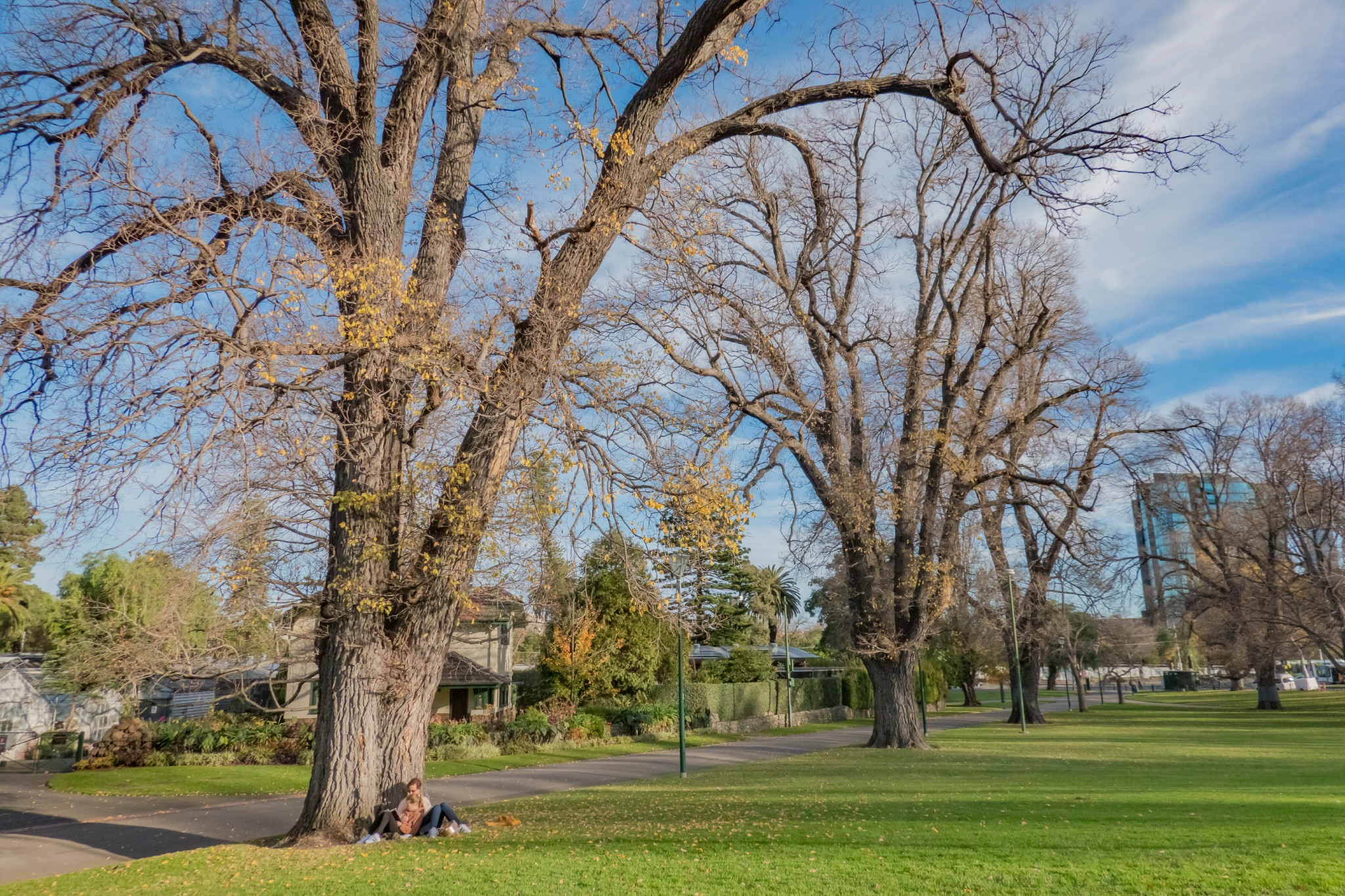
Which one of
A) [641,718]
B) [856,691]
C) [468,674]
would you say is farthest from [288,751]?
[856,691]

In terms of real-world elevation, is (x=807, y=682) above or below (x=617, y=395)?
below

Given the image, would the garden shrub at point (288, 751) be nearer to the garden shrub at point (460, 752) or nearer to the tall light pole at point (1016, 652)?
the garden shrub at point (460, 752)

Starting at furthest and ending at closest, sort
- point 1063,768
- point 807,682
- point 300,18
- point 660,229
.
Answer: point 807,682
point 1063,768
point 300,18
point 660,229

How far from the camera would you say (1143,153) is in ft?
32.4

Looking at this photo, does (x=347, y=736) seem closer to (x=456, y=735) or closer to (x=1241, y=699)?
(x=456, y=735)

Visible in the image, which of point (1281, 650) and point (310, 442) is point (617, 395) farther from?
point (1281, 650)

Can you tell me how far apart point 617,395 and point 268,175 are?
4.93m

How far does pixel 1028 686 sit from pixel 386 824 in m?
39.6

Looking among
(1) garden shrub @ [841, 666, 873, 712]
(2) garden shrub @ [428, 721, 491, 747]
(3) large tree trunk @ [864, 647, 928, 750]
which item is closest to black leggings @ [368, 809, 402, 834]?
(3) large tree trunk @ [864, 647, 928, 750]

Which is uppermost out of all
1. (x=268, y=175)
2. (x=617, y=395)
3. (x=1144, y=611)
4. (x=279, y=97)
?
(x=279, y=97)

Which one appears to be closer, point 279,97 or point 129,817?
point 279,97

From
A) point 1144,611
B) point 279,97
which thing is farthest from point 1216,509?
point 279,97

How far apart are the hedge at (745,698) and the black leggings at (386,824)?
26.6 m

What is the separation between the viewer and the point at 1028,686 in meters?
42.0
